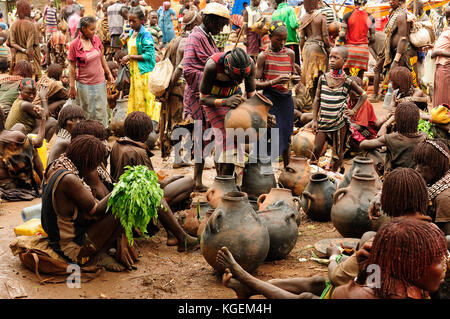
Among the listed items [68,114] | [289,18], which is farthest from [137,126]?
[289,18]

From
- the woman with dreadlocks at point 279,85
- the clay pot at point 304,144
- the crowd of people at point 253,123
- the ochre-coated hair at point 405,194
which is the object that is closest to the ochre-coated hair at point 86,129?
the crowd of people at point 253,123

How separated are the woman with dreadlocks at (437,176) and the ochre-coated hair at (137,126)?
247cm

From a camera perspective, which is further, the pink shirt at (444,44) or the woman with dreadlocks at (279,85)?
the pink shirt at (444,44)

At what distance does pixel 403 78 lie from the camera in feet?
21.6

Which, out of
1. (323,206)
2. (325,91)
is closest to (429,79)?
(325,91)

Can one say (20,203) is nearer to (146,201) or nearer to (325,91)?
(146,201)

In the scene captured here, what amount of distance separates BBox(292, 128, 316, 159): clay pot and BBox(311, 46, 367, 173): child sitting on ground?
2.00 feet

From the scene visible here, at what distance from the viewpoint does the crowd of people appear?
10.2 feet

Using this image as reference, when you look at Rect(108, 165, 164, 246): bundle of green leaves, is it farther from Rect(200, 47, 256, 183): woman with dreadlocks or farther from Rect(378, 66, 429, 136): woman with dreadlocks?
Rect(378, 66, 429, 136): woman with dreadlocks

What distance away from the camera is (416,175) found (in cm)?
326

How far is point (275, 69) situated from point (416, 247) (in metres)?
4.34

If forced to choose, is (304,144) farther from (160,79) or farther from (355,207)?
(355,207)

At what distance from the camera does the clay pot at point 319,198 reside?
552 cm

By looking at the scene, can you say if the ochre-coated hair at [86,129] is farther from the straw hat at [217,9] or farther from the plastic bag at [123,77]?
the plastic bag at [123,77]
